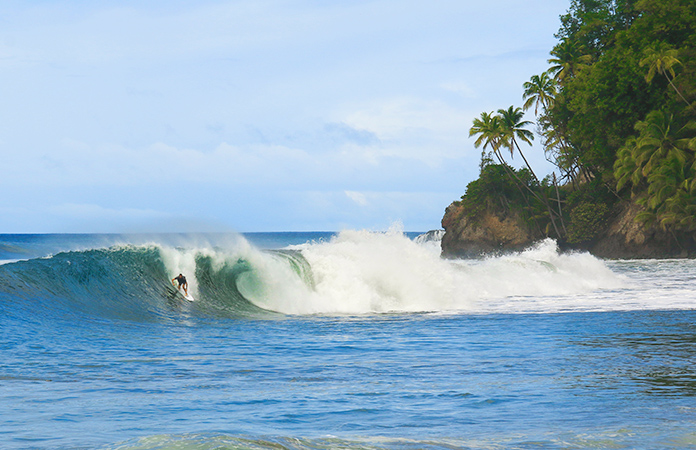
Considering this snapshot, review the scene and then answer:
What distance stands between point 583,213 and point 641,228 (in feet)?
16.5

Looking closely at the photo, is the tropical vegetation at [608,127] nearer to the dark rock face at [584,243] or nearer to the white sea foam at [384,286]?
the dark rock face at [584,243]

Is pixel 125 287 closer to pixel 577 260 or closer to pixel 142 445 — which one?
pixel 142 445

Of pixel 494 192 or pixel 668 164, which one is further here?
pixel 494 192

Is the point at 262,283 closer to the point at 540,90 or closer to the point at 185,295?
the point at 185,295

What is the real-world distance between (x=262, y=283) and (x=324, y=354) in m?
9.27

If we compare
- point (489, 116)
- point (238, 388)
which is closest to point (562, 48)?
point (489, 116)

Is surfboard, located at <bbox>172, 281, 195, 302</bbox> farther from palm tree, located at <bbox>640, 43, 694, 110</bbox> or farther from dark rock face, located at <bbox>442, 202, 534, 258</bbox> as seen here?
dark rock face, located at <bbox>442, 202, 534, 258</bbox>

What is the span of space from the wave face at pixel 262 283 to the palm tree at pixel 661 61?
20336 millimetres

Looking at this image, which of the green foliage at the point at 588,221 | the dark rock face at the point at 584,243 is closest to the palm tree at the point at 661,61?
the dark rock face at the point at 584,243

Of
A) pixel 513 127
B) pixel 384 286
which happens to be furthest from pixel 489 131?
pixel 384 286

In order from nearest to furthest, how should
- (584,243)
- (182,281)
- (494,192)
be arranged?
(182,281)
(584,243)
(494,192)

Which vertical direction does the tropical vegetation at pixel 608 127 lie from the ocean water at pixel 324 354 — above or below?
above

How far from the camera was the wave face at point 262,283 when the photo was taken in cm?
1627

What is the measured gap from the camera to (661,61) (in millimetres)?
37219
